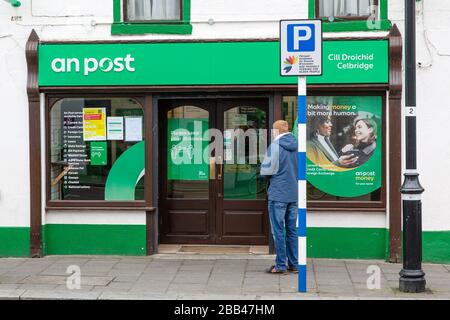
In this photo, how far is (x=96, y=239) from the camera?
1002 cm

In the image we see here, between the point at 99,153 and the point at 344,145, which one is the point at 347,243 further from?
the point at 99,153

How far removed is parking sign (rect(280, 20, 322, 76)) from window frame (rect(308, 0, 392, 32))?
2329 millimetres

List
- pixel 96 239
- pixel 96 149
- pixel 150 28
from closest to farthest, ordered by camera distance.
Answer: pixel 150 28
pixel 96 239
pixel 96 149

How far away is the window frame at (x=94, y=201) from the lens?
10.0 m

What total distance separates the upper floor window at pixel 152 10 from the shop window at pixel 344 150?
2114 mm

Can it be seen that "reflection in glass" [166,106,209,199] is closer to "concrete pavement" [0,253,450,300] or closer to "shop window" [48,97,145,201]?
"shop window" [48,97,145,201]

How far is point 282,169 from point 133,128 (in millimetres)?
2600

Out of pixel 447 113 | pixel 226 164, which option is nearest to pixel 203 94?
pixel 226 164

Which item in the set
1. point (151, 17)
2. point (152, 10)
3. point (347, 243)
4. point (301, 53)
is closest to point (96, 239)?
point (151, 17)

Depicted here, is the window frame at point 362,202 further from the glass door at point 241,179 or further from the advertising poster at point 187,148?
the advertising poster at point 187,148

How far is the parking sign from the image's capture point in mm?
7465

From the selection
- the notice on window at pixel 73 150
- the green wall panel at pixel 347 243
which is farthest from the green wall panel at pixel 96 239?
the green wall panel at pixel 347 243

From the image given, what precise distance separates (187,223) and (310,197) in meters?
2.01
